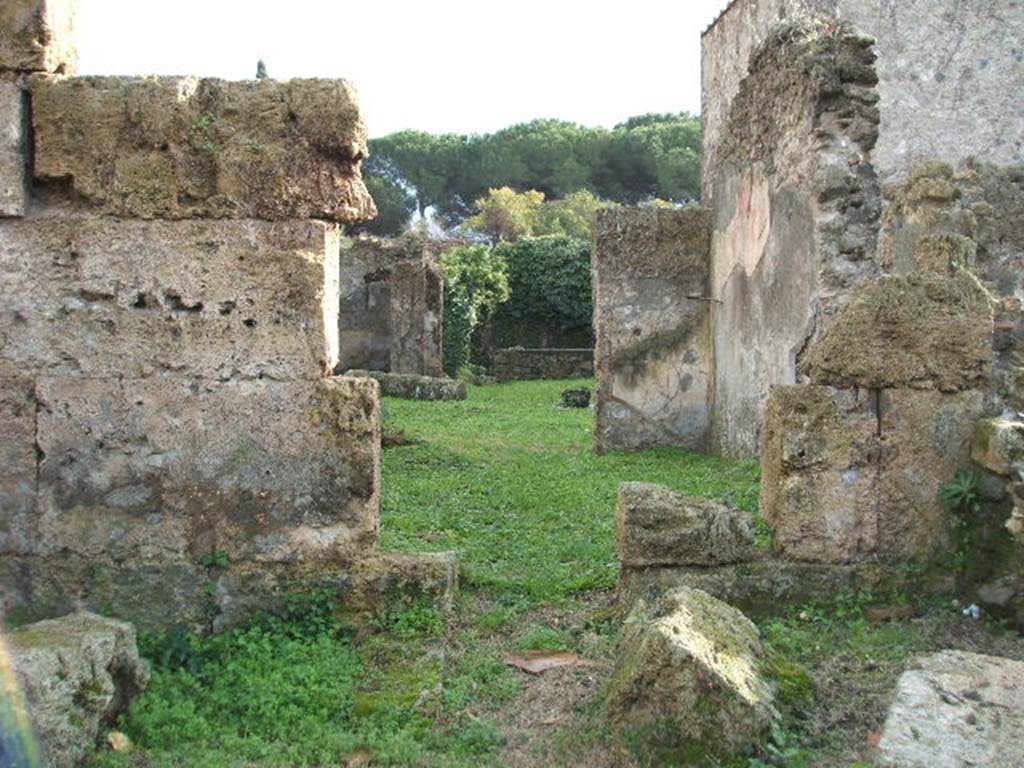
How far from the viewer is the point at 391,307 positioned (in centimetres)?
2219

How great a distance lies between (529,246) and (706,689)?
1053 inches

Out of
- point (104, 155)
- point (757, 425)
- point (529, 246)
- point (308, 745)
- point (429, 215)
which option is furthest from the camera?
point (429, 215)

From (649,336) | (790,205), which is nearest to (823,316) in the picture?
(790,205)

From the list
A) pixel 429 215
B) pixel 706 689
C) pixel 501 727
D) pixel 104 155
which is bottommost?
pixel 501 727

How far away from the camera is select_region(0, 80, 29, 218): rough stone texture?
14.5 feet

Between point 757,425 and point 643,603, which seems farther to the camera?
point 757,425

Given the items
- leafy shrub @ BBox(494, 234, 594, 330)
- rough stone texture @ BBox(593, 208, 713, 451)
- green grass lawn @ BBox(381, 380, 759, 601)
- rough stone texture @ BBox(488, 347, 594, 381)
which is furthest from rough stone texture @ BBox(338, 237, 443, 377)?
rough stone texture @ BBox(593, 208, 713, 451)

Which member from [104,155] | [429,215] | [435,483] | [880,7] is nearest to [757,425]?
[435,483]

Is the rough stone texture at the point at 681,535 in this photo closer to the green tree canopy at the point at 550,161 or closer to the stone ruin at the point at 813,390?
the stone ruin at the point at 813,390

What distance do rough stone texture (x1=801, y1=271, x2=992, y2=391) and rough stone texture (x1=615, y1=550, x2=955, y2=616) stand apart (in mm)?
856

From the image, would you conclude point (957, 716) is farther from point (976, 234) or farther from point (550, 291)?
point (550, 291)

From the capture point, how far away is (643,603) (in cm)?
465

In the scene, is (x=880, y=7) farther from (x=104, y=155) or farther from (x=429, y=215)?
(x=429, y=215)

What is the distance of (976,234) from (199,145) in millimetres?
8011
